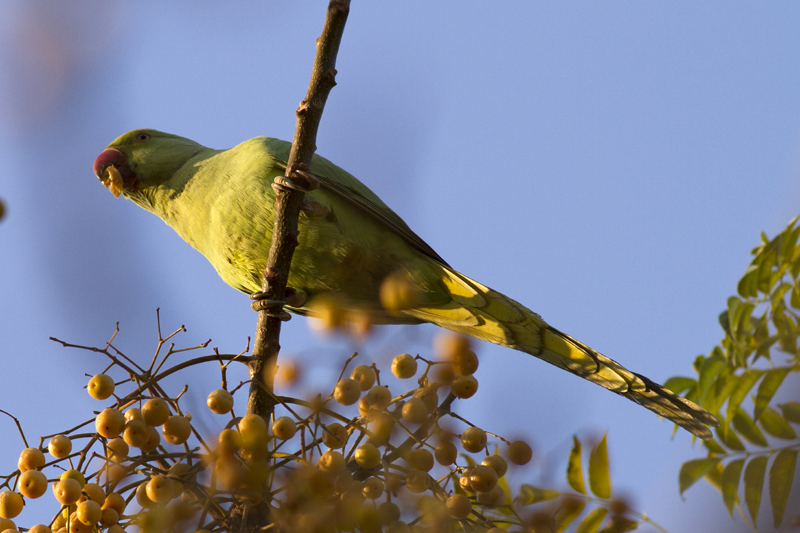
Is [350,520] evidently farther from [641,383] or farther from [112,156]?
[112,156]

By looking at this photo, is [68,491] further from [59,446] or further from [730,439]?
[730,439]

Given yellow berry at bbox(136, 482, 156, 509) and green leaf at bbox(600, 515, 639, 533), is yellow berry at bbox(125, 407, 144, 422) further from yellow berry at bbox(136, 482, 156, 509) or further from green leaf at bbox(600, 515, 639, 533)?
green leaf at bbox(600, 515, 639, 533)

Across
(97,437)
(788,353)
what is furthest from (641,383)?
(97,437)

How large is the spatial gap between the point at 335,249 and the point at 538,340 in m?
1.24

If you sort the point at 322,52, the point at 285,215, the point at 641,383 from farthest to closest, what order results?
1. the point at 641,383
2. the point at 285,215
3. the point at 322,52

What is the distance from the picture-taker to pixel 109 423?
6.24 feet

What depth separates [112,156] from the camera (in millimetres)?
4332

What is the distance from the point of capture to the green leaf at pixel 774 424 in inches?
86.8

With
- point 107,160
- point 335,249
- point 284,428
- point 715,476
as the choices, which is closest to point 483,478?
point 284,428

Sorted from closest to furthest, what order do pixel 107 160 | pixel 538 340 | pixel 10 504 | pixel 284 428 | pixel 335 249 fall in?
pixel 10 504
pixel 284 428
pixel 538 340
pixel 335 249
pixel 107 160

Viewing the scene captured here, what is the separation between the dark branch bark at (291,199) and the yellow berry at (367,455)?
20.0 inches

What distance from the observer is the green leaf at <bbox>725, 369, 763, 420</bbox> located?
7.82ft

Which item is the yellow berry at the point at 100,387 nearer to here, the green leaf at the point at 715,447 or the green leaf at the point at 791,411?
the green leaf at the point at 791,411

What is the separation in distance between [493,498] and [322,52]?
1.69 metres
